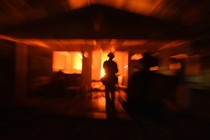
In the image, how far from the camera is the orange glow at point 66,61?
10.9 m

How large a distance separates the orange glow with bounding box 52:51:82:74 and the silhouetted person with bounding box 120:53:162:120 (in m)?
8.15

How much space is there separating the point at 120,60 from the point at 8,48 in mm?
9609

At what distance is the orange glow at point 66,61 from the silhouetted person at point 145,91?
26.7ft

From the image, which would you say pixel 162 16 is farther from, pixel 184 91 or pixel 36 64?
pixel 36 64

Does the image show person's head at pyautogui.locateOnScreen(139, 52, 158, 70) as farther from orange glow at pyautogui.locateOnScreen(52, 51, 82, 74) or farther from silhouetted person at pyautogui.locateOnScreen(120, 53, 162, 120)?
orange glow at pyautogui.locateOnScreen(52, 51, 82, 74)

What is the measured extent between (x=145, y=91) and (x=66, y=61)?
1089cm

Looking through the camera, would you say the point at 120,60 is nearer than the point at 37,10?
No

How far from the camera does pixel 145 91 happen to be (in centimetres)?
269

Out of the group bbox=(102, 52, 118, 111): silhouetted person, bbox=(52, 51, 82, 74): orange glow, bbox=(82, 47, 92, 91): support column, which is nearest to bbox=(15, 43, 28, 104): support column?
bbox=(102, 52, 118, 111): silhouetted person

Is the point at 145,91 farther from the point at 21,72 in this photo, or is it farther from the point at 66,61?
the point at 66,61

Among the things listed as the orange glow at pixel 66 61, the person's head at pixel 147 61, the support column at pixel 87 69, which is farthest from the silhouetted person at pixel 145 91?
the orange glow at pixel 66 61

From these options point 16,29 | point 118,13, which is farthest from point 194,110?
point 16,29

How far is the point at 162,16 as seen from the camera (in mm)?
5199

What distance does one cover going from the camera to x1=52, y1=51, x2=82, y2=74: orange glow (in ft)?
35.6
